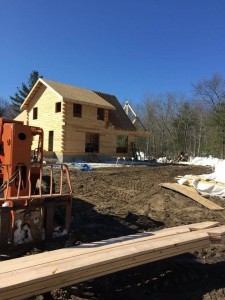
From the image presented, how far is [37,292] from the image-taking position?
153 inches

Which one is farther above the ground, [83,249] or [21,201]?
[21,201]

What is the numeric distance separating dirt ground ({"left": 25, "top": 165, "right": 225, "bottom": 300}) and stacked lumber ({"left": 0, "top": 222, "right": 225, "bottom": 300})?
1.48ft

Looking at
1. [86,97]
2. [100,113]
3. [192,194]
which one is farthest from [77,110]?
[192,194]

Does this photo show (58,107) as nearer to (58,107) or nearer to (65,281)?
(58,107)

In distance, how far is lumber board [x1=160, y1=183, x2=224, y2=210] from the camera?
11.3 m

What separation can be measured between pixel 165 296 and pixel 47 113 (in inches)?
941

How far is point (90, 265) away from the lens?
14.5 ft

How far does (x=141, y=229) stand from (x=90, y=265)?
393cm

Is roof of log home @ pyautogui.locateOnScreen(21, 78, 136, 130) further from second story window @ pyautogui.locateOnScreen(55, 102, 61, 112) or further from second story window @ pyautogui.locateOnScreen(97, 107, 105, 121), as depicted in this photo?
second story window @ pyautogui.locateOnScreen(55, 102, 61, 112)

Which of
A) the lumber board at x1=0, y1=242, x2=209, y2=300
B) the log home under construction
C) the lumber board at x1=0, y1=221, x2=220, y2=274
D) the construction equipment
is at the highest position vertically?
the log home under construction

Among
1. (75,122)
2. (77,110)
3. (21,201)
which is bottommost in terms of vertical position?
(21,201)

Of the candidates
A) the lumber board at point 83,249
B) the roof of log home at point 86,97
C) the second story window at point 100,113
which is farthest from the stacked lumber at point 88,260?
the second story window at point 100,113

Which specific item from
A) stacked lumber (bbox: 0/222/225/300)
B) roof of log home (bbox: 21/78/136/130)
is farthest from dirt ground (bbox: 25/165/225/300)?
roof of log home (bbox: 21/78/136/130)

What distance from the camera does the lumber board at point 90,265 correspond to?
149 inches
